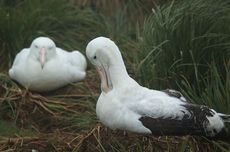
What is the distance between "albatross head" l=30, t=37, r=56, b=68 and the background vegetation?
36cm

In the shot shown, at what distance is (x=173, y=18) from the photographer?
6215 millimetres

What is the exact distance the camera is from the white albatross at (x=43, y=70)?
683 centimetres

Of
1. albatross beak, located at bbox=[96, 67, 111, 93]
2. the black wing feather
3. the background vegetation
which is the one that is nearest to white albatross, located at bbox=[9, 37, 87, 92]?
the background vegetation

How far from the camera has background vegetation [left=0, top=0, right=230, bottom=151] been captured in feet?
17.7

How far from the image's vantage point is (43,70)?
22.5ft

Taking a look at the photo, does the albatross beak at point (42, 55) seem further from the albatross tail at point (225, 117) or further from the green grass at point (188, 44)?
the albatross tail at point (225, 117)

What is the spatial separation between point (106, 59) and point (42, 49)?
6.03 feet

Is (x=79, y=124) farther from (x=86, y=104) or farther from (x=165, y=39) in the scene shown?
(x=165, y=39)

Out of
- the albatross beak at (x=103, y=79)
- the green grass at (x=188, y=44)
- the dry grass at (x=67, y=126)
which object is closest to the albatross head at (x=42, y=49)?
the dry grass at (x=67, y=126)

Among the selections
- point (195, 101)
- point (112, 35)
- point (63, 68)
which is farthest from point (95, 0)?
point (195, 101)

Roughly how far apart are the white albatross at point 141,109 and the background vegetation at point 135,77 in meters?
0.19

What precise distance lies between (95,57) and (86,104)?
158 centimetres

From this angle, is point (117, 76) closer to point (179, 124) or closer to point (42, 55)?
point (179, 124)

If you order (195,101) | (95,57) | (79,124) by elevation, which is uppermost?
(95,57)
